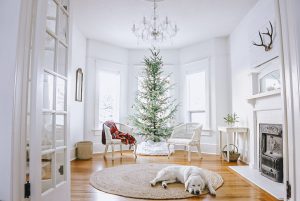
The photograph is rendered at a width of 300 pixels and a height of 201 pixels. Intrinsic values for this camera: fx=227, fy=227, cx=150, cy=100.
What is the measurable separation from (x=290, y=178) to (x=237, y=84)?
4.04 m

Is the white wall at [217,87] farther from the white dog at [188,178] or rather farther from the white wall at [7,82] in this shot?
the white wall at [7,82]

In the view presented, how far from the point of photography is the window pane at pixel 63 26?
1.86 metres

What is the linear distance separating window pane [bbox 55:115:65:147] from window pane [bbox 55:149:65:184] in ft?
0.24

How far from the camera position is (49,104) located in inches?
65.6

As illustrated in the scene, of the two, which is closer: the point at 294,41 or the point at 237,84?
the point at 294,41

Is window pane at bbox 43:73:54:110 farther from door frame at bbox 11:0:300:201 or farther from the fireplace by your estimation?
the fireplace

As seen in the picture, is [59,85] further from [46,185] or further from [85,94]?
[85,94]

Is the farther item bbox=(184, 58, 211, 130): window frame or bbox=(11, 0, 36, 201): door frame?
bbox=(184, 58, 211, 130): window frame

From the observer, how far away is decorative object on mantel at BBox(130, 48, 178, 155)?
597 cm

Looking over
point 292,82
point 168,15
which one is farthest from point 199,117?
point 292,82

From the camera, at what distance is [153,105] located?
6.00 meters

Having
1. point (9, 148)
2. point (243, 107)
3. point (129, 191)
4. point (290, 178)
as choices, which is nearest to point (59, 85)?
point (9, 148)

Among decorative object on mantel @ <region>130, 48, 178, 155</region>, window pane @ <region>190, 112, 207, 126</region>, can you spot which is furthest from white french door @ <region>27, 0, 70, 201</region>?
window pane @ <region>190, 112, 207, 126</region>

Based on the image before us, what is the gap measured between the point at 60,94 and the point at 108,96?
453cm
